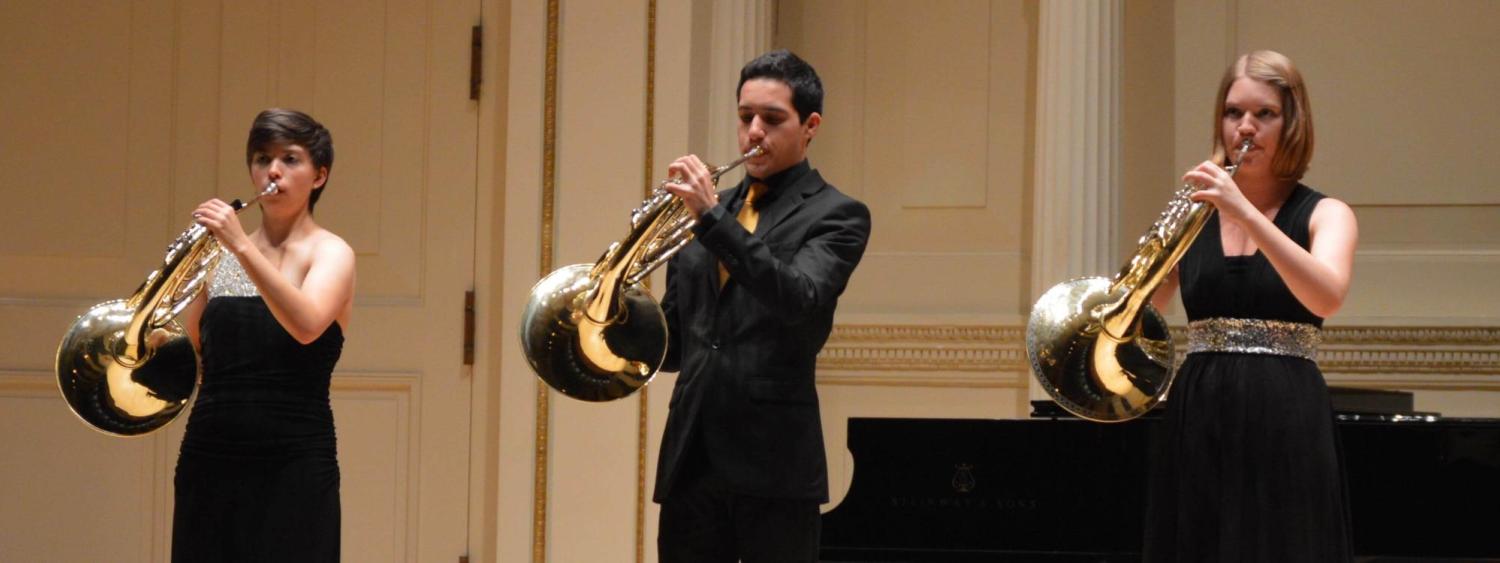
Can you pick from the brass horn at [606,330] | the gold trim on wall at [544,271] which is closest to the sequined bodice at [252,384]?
the brass horn at [606,330]

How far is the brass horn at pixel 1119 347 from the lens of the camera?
7.50ft

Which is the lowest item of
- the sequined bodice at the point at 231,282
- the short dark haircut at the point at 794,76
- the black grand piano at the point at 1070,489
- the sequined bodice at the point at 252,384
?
the black grand piano at the point at 1070,489

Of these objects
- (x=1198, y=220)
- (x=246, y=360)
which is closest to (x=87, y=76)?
(x=246, y=360)

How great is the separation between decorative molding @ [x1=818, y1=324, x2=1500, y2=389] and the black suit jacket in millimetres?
1941

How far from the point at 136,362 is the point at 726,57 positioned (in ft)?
6.48

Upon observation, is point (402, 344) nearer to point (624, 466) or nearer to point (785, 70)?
point (624, 466)

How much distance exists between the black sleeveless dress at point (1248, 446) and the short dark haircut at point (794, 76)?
23.7 inches

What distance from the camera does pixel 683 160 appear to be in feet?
7.48

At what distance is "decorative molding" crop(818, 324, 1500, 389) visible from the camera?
4.12 metres

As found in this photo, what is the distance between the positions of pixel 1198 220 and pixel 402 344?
2656 millimetres

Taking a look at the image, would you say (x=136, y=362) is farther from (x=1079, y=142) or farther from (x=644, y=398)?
(x=1079, y=142)

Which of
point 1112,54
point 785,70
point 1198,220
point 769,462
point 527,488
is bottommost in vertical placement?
point 527,488

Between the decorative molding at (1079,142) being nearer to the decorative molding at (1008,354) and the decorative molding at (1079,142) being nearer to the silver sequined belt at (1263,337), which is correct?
the decorative molding at (1008,354)

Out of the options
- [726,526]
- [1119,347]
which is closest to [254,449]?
[726,526]
